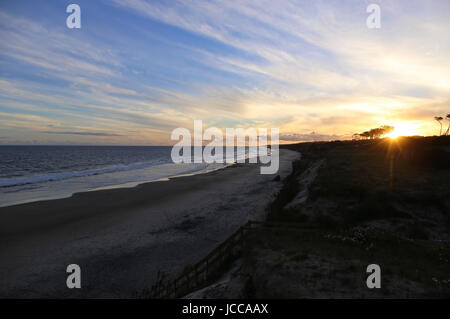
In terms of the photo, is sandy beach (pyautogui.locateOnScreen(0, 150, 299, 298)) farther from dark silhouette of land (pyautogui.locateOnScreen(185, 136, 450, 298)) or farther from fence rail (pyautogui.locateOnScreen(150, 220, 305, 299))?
dark silhouette of land (pyautogui.locateOnScreen(185, 136, 450, 298))

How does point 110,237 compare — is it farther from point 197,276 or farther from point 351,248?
point 351,248

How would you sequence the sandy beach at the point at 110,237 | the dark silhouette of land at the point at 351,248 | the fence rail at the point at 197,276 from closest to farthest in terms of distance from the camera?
the dark silhouette of land at the point at 351,248 → the fence rail at the point at 197,276 → the sandy beach at the point at 110,237

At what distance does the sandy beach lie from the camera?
10023mm

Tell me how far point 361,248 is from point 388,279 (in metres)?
2.17

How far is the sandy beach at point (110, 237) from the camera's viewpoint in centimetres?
1002

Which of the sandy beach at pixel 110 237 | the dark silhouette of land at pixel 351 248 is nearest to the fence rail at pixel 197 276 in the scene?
the dark silhouette of land at pixel 351 248

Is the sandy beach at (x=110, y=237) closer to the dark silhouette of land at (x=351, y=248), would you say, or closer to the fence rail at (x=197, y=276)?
the fence rail at (x=197, y=276)

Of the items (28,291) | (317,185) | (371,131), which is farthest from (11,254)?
(371,131)

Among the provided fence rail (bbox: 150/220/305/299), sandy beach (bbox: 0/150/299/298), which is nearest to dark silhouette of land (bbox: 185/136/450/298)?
fence rail (bbox: 150/220/305/299)

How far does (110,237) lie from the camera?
47.6ft

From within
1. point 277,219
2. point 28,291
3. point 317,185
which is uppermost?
point 317,185

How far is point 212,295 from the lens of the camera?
6883mm

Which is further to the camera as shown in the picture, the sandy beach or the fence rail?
the sandy beach
